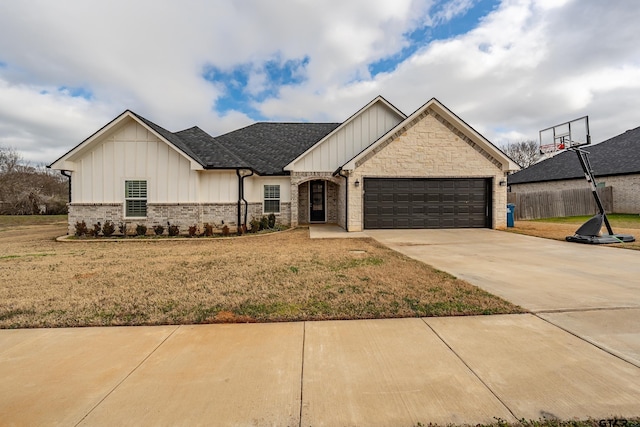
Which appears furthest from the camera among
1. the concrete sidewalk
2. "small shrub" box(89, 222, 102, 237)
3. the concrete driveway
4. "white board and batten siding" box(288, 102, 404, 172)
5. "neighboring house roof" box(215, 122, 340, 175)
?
"neighboring house roof" box(215, 122, 340, 175)

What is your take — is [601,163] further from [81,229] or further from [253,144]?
[81,229]

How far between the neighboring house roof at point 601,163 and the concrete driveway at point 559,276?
61.0 ft

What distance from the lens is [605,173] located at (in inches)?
904

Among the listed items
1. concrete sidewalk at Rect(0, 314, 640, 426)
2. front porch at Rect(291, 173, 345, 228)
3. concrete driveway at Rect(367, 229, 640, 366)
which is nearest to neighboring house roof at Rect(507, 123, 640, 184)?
concrete driveway at Rect(367, 229, 640, 366)

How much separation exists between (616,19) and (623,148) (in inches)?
671

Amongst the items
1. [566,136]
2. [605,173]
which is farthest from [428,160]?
[605,173]

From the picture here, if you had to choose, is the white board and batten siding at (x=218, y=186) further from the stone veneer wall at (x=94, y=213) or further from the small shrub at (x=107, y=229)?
the small shrub at (x=107, y=229)

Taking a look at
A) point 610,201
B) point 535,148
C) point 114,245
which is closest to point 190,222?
point 114,245

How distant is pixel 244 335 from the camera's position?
3.50 meters

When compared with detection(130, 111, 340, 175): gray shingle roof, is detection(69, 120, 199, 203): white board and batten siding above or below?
below

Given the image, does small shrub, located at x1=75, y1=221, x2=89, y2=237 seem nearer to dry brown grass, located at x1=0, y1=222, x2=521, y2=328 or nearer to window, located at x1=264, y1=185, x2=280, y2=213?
dry brown grass, located at x1=0, y1=222, x2=521, y2=328

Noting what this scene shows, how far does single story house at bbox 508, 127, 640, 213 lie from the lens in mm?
21609

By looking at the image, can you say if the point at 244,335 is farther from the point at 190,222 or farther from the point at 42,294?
the point at 190,222

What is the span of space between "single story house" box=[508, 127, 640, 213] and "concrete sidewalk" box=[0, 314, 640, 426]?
26.7 m
